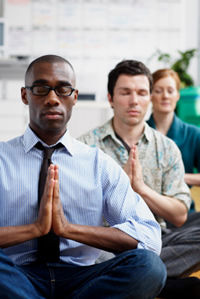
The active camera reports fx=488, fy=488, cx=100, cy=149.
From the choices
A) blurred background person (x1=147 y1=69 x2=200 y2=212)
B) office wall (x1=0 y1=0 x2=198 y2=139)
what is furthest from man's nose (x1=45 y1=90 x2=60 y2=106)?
office wall (x1=0 y1=0 x2=198 y2=139)

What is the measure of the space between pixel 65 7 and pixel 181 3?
1.60 m

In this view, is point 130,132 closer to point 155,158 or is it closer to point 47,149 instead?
point 155,158

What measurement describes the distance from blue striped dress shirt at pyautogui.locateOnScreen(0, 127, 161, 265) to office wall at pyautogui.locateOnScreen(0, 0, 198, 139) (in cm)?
509

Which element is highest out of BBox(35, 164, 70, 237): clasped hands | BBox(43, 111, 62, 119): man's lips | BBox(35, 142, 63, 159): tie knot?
BBox(43, 111, 62, 119): man's lips

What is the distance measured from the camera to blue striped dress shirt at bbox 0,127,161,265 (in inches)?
62.7

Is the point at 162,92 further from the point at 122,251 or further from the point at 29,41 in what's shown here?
the point at 29,41

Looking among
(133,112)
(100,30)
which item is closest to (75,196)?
(133,112)

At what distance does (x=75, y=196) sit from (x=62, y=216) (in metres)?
0.13

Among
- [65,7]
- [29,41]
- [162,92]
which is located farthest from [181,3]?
[162,92]

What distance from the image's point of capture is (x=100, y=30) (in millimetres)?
6770

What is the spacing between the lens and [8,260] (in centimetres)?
145

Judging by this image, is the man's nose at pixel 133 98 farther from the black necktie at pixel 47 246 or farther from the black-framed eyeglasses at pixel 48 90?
the black necktie at pixel 47 246

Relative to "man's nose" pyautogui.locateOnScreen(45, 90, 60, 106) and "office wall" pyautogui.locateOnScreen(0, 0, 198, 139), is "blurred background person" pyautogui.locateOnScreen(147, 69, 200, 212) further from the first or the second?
"office wall" pyautogui.locateOnScreen(0, 0, 198, 139)

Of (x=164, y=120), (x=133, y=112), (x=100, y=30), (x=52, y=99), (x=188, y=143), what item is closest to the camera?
(x=52, y=99)
